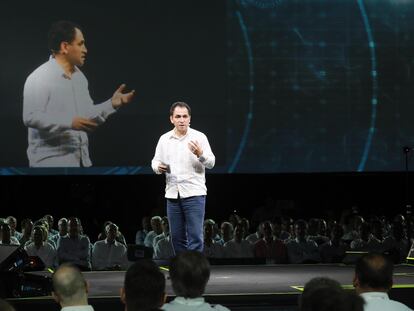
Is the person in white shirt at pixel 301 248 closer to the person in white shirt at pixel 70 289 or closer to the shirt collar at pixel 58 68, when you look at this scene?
the shirt collar at pixel 58 68

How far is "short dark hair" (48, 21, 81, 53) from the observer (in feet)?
29.5

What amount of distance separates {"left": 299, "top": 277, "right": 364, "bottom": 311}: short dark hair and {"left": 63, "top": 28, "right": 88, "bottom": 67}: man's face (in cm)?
681

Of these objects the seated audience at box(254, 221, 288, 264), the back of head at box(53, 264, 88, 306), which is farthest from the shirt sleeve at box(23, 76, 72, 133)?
the back of head at box(53, 264, 88, 306)

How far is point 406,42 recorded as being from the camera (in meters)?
9.30

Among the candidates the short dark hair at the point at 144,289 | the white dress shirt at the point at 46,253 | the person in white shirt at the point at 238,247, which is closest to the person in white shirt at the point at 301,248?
the person in white shirt at the point at 238,247

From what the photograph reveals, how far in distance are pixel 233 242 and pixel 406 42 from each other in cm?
292

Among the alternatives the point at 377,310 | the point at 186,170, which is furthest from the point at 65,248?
the point at 377,310

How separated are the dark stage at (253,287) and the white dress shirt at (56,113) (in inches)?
107

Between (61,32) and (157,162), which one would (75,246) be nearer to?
(61,32)

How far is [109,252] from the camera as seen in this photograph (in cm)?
881

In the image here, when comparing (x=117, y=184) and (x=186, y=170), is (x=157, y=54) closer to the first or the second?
(x=117, y=184)

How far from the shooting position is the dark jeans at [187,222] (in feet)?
16.6

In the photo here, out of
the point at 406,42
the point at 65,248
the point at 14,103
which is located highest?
the point at 406,42

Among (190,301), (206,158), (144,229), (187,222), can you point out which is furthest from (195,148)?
(144,229)
